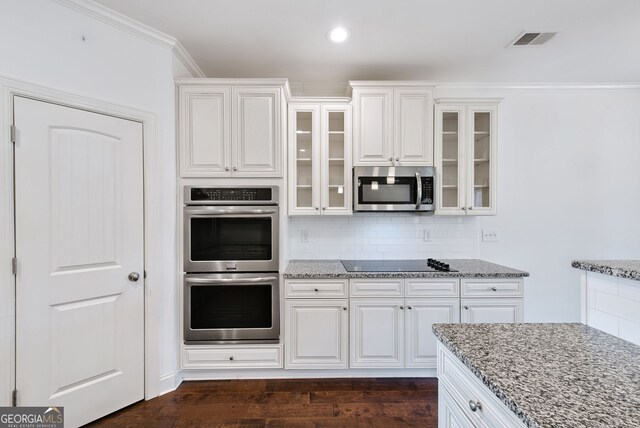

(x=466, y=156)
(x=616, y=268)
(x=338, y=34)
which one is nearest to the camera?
(x=616, y=268)

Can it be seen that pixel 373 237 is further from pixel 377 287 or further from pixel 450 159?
pixel 450 159

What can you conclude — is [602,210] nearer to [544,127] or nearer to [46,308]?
[544,127]

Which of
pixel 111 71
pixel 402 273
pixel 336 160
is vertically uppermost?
pixel 111 71

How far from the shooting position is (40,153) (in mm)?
1757

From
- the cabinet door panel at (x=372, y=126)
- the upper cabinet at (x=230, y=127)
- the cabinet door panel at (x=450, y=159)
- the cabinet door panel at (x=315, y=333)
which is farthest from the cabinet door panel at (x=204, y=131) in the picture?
the cabinet door panel at (x=450, y=159)

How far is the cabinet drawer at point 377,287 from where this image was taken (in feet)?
8.00

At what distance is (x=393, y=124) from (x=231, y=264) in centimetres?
189

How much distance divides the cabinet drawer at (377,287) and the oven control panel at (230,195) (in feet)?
3.19

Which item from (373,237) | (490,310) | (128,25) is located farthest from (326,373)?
(128,25)

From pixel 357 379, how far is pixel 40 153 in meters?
2.75

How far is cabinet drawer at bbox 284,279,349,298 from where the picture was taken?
2.44 m

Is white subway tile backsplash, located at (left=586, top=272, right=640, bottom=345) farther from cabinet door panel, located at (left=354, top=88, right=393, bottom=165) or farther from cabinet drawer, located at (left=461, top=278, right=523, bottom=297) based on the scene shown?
cabinet door panel, located at (left=354, top=88, right=393, bottom=165)

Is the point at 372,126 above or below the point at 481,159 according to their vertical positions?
above

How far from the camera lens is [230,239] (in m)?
2.43
